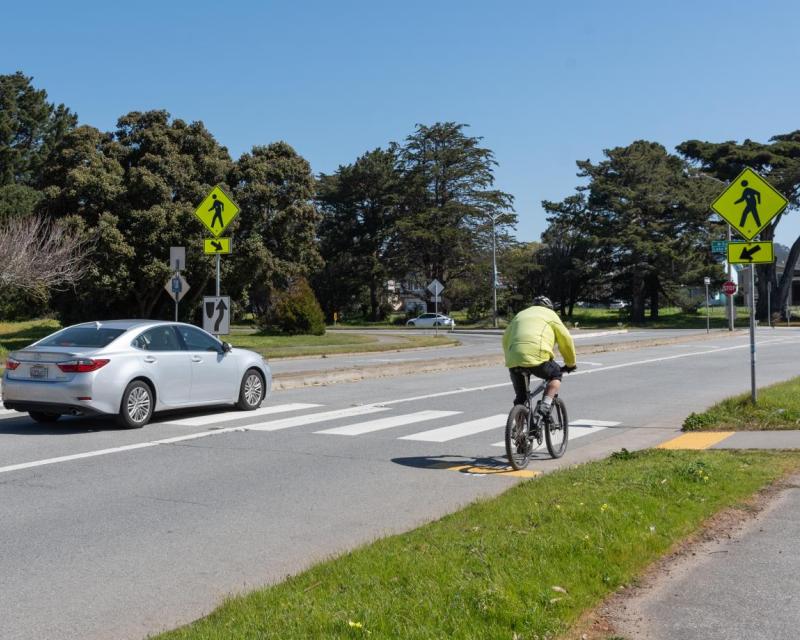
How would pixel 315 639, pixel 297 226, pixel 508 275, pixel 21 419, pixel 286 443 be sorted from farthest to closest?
1. pixel 508 275
2. pixel 297 226
3. pixel 21 419
4. pixel 286 443
5. pixel 315 639

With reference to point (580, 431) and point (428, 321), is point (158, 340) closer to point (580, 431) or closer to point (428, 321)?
point (580, 431)

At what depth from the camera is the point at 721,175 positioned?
7138cm

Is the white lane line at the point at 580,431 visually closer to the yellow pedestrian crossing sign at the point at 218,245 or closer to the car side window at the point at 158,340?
the car side window at the point at 158,340

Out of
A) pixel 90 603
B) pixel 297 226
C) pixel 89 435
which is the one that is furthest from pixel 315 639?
pixel 297 226

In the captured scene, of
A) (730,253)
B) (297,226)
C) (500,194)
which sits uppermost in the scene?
(500,194)

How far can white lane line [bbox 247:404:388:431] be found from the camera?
471 inches

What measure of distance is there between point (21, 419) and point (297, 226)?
3270 cm

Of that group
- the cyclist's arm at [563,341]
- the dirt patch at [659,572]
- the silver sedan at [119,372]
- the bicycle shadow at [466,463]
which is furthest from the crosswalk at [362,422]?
the dirt patch at [659,572]

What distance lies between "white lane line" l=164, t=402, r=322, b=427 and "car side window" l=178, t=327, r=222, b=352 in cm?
103

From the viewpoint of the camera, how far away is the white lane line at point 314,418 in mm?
11969

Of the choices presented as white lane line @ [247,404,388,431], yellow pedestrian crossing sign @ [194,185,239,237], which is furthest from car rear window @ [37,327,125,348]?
yellow pedestrian crossing sign @ [194,185,239,237]

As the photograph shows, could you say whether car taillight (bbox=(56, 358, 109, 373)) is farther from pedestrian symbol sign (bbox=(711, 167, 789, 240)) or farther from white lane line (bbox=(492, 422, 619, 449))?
pedestrian symbol sign (bbox=(711, 167, 789, 240))

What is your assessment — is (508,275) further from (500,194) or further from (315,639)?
(315,639)

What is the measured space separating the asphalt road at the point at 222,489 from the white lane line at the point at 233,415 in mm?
43
